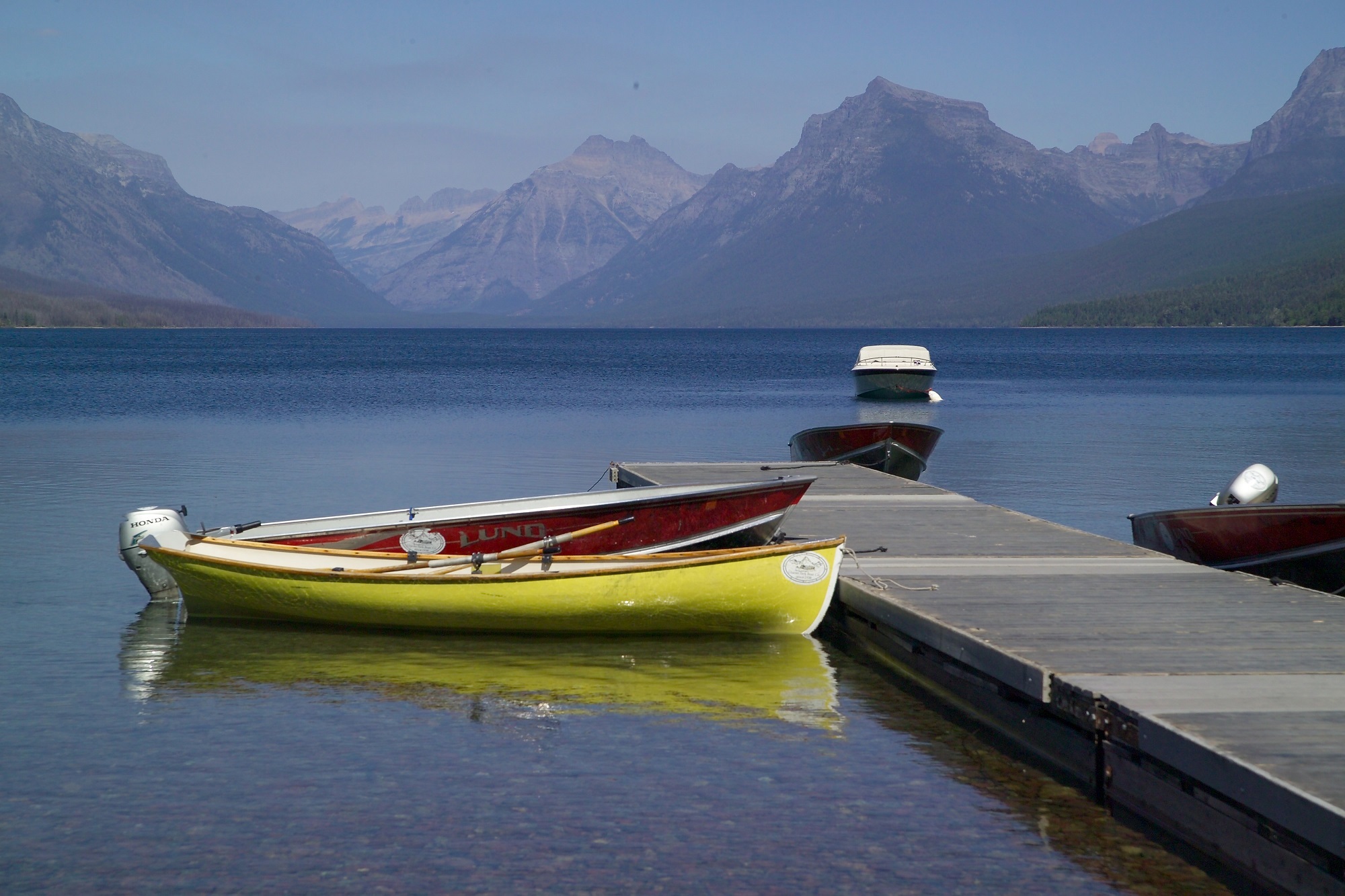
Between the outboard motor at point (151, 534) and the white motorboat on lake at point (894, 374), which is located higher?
the white motorboat on lake at point (894, 374)

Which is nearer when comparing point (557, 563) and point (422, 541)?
point (557, 563)

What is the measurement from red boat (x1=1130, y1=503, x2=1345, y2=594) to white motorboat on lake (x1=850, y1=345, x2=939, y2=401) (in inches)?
1954

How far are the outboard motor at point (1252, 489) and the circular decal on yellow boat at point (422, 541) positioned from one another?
1051 centimetres

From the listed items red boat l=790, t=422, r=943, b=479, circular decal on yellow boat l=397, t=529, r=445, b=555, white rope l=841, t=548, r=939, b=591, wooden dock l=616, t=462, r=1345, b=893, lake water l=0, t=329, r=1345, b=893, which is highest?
red boat l=790, t=422, r=943, b=479

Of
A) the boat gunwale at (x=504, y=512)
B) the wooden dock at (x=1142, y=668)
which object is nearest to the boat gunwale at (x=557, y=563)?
the wooden dock at (x=1142, y=668)

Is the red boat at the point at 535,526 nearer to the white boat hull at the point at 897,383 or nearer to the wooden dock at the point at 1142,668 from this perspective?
the wooden dock at the point at 1142,668

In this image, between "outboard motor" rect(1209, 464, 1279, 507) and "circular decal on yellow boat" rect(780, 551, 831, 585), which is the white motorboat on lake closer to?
"outboard motor" rect(1209, 464, 1279, 507)

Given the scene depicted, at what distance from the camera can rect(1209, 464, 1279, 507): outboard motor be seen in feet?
59.0

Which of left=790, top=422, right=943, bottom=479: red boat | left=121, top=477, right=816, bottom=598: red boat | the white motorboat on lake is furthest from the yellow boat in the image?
the white motorboat on lake

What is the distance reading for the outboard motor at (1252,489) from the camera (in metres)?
18.0

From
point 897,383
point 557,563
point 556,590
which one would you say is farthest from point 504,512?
point 897,383

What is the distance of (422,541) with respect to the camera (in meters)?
16.1

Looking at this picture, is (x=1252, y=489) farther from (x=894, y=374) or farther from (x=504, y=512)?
(x=894, y=374)

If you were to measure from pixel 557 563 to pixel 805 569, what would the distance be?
2778 millimetres
